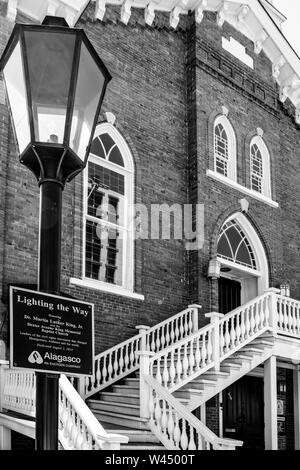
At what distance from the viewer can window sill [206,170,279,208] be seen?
56.0ft

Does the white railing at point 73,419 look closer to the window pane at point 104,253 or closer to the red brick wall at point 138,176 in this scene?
the red brick wall at point 138,176

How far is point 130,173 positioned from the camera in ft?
51.3

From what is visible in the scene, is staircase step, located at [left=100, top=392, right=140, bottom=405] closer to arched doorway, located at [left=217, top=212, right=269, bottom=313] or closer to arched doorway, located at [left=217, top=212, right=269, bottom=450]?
arched doorway, located at [left=217, top=212, right=269, bottom=450]

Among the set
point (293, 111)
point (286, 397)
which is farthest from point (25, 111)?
point (293, 111)

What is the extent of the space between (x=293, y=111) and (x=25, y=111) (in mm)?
17744

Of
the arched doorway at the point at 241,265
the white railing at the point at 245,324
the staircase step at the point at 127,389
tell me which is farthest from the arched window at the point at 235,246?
the staircase step at the point at 127,389

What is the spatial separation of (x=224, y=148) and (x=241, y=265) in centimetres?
300

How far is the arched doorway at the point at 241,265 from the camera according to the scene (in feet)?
58.5

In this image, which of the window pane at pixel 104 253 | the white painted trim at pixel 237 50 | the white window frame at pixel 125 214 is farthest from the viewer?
the white painted trim at pixel 237 50

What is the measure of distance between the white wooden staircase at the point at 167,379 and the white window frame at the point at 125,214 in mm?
1050

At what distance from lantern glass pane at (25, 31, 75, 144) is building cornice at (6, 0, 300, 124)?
9851 millimetres

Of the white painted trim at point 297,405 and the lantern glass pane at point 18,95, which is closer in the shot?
the lantern glass pane at point 18,95

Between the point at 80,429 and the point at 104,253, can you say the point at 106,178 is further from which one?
the point at 80,429

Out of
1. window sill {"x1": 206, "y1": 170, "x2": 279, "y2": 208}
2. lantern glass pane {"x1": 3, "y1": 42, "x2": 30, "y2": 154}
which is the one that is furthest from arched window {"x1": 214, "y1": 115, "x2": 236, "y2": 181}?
lantern glass pane {"x1": 3, "y1": 42, "x2": 30, "y2": 154}
